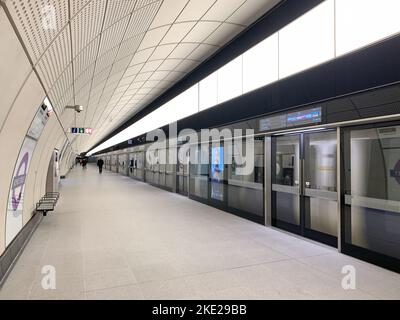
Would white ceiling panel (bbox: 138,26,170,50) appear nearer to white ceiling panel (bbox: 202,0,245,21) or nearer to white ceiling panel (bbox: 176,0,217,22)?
white ceiling panel (bbox: 176,0,217,22)

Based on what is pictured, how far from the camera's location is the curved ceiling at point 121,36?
2.57m

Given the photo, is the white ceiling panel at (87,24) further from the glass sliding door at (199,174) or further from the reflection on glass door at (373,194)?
the glass sliding door at (199,174)

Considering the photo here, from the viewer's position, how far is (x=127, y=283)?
3.35 m

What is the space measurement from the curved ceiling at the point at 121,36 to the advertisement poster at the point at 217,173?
290 cm

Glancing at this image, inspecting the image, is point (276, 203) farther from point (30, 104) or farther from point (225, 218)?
point (30, 104)

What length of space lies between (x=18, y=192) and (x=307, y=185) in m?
4.91

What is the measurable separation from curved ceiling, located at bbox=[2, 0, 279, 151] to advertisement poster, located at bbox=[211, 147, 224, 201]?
114 inches

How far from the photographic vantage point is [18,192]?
4633 mm

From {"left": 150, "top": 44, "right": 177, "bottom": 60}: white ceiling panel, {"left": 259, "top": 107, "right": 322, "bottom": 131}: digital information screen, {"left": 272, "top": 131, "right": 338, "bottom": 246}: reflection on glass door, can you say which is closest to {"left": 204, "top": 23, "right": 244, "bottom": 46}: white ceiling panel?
{"left": 150, "top": 44, "right": 177, "bottom": 60}: white ceiling panel

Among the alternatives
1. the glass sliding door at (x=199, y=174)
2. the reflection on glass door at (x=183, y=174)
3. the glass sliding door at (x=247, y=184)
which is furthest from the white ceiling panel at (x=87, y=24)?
the reflection on glass door at (x=183, y=174)

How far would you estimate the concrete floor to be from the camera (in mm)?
3162

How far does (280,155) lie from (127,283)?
4067 mm

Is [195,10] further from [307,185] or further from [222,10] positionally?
[307,185]
